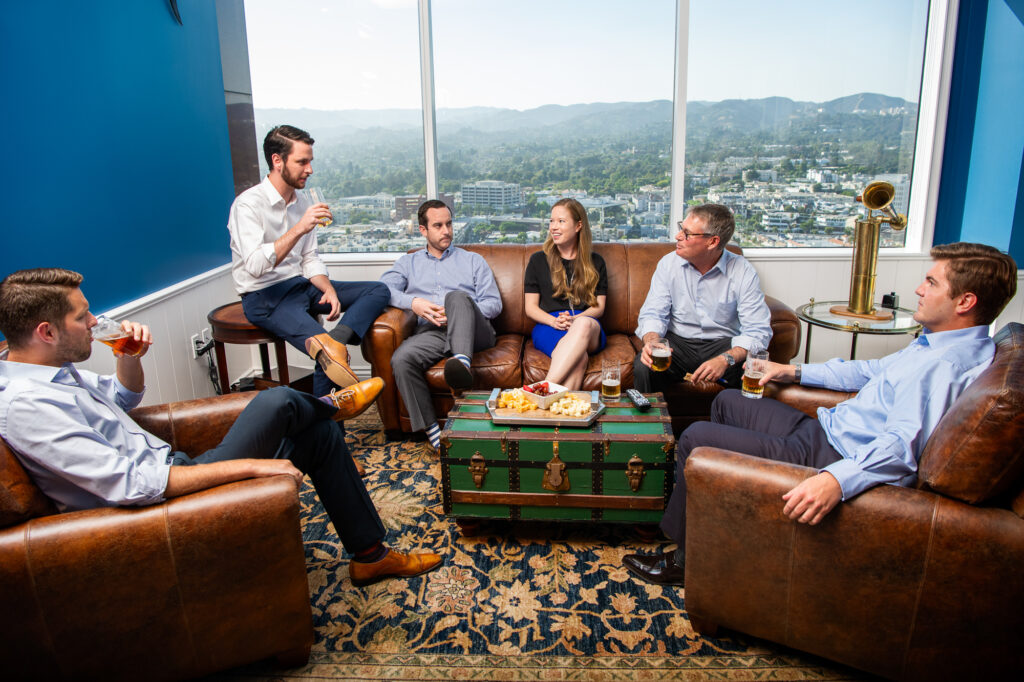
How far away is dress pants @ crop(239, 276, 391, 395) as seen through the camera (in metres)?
2.85

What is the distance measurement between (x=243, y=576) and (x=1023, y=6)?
4.28 metres

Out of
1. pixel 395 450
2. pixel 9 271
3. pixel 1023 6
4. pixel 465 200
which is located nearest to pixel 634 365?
pixel 395 450

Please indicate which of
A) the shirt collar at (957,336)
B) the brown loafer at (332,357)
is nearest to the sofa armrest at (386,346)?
the brown loafer at (332,357)

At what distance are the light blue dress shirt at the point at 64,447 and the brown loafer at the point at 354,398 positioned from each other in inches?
32.9

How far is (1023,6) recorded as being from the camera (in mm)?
3133

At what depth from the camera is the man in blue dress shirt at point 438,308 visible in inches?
115

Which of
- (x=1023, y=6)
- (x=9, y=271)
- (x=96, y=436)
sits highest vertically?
(x=1023, y=6)

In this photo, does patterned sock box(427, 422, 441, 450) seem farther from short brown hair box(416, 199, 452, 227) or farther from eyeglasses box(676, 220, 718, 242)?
eyeglasses box(676, 220, 718, 242)

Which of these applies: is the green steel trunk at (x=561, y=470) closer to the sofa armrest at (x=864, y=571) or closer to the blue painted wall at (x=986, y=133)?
the sofa armrest at (x=864, y=571)

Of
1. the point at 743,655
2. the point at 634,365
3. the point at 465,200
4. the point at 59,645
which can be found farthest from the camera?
the point at 465,200

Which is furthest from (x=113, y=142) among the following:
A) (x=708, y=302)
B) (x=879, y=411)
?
(x=879, y=411)

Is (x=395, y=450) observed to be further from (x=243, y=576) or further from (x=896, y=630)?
(x=896, y=630)

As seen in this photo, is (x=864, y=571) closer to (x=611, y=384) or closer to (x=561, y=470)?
(x=561, y=470)

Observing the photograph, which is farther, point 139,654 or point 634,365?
point 634,365
